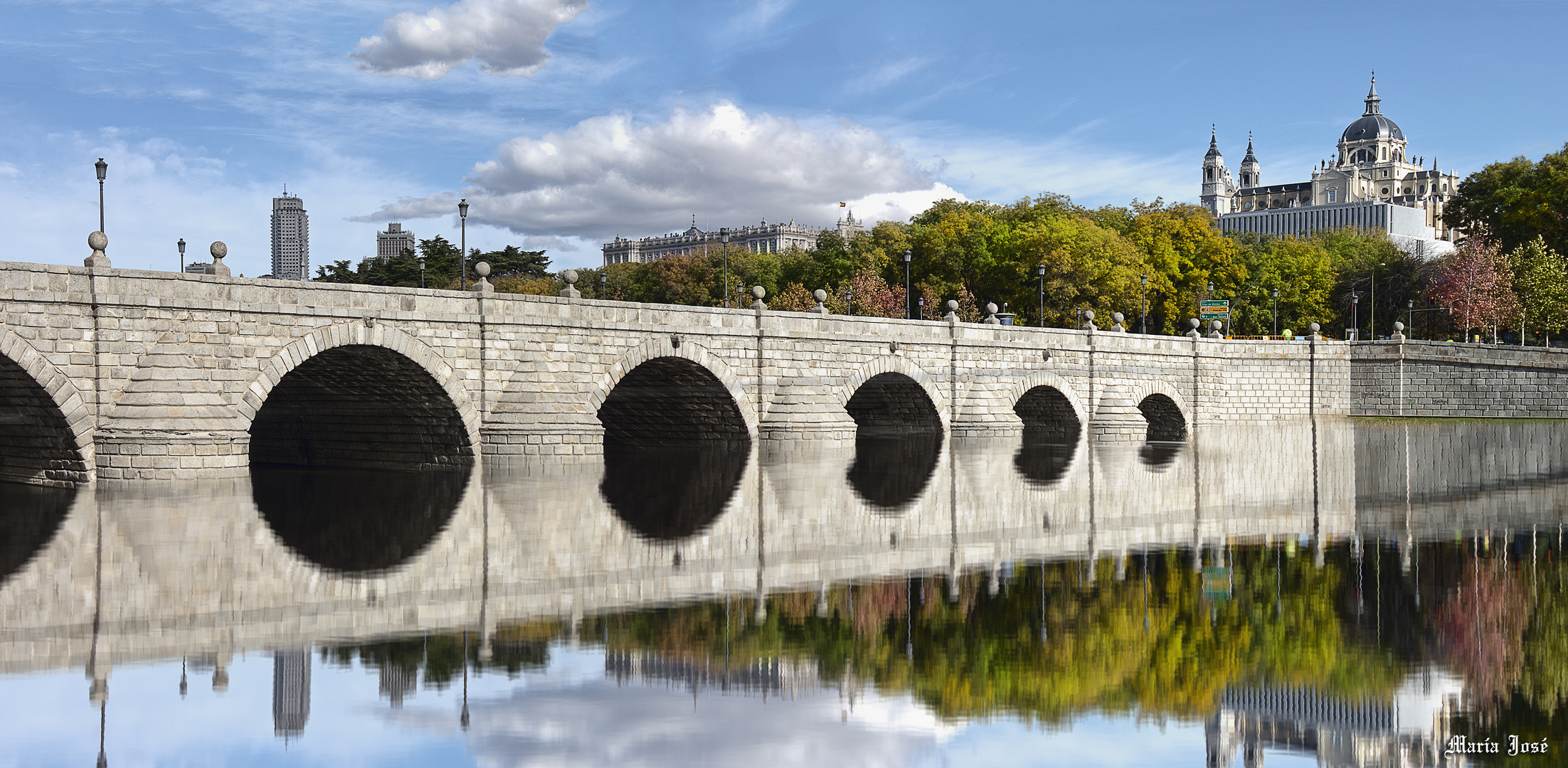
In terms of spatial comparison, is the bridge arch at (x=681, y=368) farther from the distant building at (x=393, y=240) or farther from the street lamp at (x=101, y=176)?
the distant building at (x=393, y=240)

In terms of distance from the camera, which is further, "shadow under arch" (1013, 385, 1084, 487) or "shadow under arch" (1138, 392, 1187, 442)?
"shadow under arch" (1138, 392, 1187, 442)

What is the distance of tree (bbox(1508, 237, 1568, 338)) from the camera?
6812 cm

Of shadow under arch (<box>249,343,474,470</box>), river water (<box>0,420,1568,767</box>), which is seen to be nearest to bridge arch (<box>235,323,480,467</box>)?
shadow under arch (<box>249,343,474,470</box>)

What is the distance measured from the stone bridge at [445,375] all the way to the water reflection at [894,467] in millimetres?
1218

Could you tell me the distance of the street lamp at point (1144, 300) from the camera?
66562 millimetres

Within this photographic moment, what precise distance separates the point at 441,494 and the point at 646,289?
252 feet

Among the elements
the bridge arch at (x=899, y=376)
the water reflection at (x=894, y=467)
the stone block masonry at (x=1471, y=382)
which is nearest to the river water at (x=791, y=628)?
the water reflection at (x=894, y=467)

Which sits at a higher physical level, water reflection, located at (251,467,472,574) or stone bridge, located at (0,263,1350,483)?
stone bridge, located at (0,263,1350,483)

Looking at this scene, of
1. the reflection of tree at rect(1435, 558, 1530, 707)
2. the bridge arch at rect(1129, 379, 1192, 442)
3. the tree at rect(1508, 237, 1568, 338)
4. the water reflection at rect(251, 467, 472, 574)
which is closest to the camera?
the reflection of tree at rect(1435, 558, 1530, 707)

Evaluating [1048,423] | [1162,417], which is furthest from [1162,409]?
[1048,423]

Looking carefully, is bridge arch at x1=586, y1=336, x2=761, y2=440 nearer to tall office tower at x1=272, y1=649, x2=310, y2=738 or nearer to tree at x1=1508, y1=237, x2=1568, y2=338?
tall office tower at x1=272, y1=649, x2=310, y2=738

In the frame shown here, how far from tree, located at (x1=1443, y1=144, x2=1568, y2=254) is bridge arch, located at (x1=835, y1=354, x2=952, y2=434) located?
4694 cm

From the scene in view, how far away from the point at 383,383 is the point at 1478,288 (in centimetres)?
6916

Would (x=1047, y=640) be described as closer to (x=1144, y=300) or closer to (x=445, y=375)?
(x=445, y=375)
